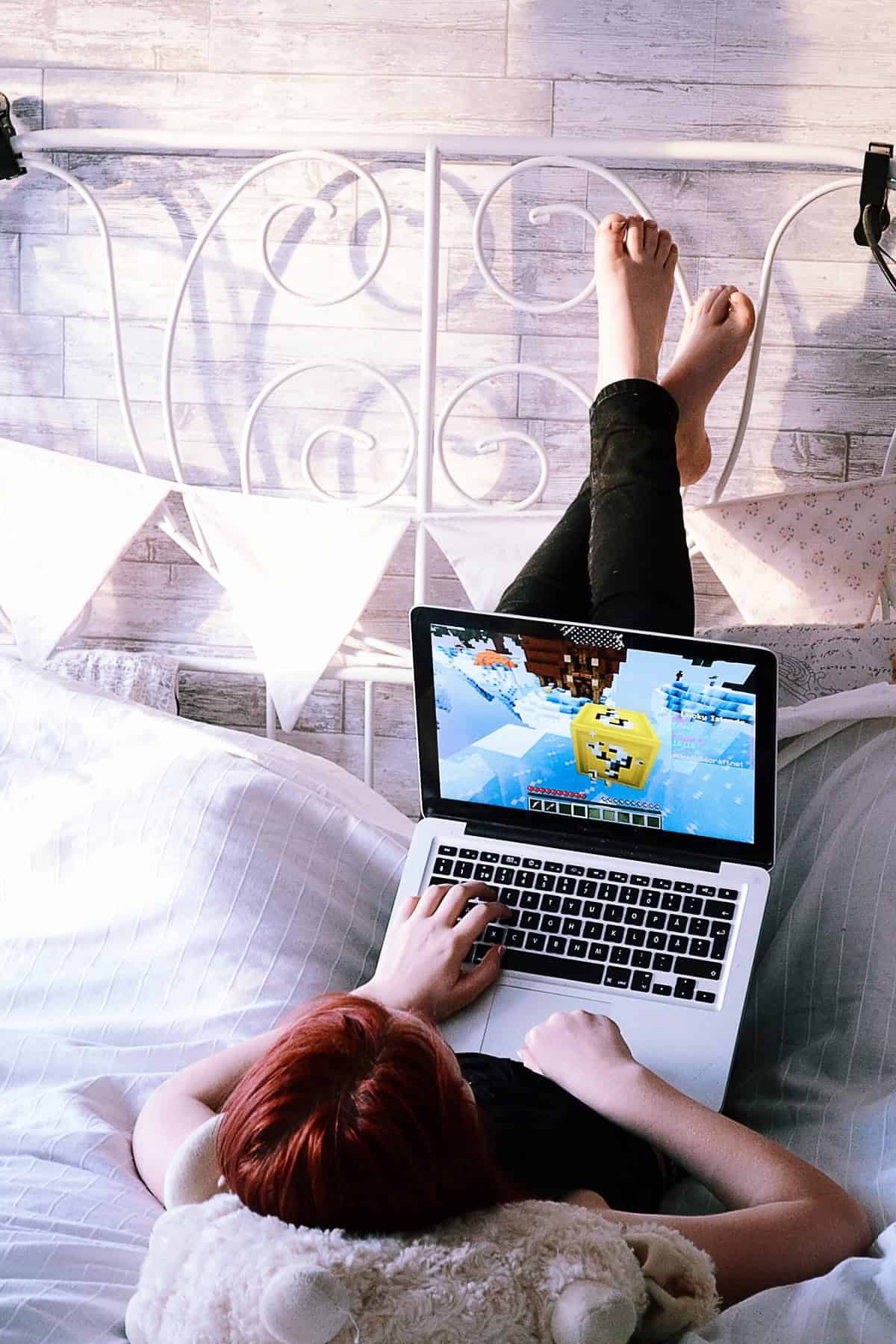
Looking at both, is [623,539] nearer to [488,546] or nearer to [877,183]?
[488,546]

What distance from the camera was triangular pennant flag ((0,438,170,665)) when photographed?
1657mm

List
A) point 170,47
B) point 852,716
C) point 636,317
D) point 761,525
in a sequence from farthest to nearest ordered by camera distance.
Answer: point 170,47 → point 761,525 → point 636,317 → point 852,716

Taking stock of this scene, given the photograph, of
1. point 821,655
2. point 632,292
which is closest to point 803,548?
point 821,655

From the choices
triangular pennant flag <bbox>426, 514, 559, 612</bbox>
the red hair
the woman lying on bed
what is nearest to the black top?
the woman lying on bed

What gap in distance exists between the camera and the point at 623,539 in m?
1.30

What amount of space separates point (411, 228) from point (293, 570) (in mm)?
481

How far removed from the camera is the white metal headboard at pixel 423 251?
1.51m

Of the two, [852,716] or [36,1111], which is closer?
[36,1111]

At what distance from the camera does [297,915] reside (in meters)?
1.19

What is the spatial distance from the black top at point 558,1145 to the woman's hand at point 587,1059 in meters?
0.01

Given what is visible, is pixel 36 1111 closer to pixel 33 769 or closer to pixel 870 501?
pixel 33 769

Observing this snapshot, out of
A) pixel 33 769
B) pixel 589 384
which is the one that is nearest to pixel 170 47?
pixel 589 384

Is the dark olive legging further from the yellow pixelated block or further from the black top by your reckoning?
the black top

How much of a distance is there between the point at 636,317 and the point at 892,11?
0.55 meters
